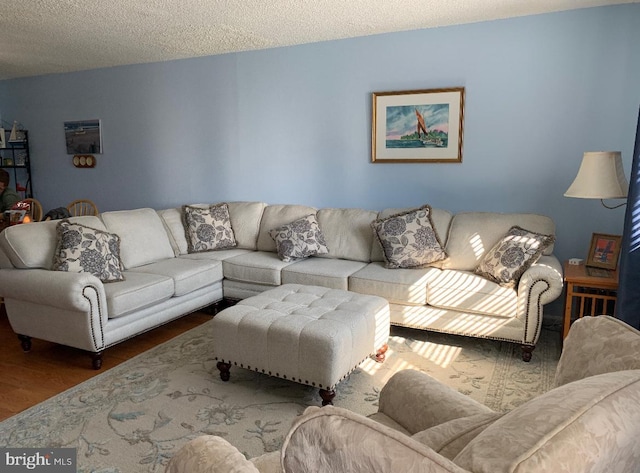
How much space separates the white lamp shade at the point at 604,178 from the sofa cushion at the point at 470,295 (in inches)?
31.0

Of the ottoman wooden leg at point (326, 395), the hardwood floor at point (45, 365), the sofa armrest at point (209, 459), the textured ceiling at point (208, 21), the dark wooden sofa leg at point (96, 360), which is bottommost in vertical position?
the hardwood floor at point (45, 365)

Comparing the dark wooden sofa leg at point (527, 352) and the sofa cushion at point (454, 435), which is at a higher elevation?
the sofa cushion at point (454, 435)

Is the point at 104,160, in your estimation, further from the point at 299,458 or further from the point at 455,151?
the point at 299,458

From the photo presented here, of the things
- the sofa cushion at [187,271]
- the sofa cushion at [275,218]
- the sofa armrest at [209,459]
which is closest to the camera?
the sofa armrest at [209,459]

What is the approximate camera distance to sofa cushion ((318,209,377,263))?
3896 mm

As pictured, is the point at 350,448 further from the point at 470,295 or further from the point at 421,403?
the point at 470,295

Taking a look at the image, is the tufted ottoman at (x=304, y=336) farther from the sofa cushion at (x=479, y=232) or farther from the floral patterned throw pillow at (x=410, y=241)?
the sofa cushion at (x=479, y=232)

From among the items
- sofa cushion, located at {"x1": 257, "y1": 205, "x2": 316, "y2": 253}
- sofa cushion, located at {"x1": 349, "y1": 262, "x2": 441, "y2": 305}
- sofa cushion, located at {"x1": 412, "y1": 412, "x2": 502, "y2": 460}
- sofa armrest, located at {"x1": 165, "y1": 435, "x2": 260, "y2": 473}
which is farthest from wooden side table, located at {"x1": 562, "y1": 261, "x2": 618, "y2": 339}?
sofa armrest, located at {"x1": 165, "y1": 435, "x2": 260, "y2": 473}

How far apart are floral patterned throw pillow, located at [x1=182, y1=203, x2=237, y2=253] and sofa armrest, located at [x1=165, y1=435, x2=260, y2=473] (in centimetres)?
324

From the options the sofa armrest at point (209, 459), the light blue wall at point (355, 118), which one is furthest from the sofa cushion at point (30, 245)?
the sofa armrest at point (209, 459)

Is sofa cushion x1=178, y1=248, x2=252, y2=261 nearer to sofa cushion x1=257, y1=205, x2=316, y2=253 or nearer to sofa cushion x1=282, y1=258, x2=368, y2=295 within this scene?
sofa cushion x1=257, y1=205, x2=316, y2=253

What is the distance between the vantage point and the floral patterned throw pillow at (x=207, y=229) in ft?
14.0

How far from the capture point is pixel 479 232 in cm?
350

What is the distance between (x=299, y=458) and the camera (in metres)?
0.73
